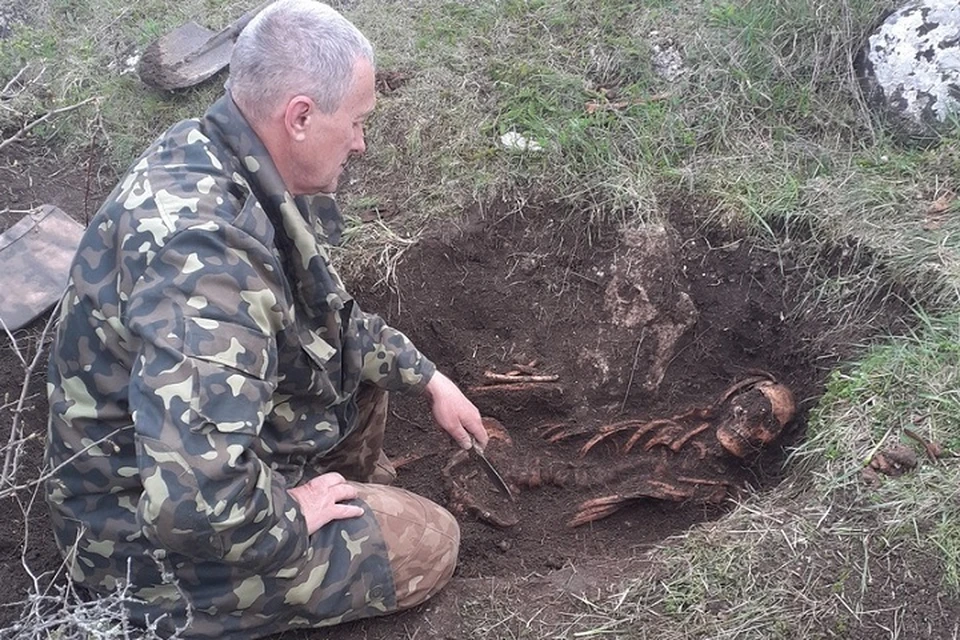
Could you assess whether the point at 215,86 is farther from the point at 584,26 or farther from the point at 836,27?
the point at 836,27

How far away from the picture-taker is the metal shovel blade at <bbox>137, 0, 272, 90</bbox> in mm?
4723

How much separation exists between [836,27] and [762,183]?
3.02 feet

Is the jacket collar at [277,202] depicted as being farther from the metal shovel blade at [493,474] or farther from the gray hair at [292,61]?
the metal shovel blade at [493,474]

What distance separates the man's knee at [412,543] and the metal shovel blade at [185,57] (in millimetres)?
2977

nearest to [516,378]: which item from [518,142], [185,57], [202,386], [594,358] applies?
[594,358]

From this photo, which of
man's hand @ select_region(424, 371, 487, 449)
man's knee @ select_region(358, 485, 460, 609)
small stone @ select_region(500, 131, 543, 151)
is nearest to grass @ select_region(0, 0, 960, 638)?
small stone @ select_region(500, 131, 543, 151)

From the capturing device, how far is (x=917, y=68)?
152 inches

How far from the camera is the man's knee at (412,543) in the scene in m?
2.53

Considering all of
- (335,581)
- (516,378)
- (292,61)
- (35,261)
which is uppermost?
(292,61)

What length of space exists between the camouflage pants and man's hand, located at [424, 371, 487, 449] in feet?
0.79

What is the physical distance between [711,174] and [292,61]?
2.25 meters

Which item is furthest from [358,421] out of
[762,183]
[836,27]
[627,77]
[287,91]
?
[836,27]

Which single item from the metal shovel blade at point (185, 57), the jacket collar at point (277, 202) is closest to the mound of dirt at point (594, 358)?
the jacket collar at point (277, 202)

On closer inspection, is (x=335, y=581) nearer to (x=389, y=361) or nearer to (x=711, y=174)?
(x=389, y=361)
